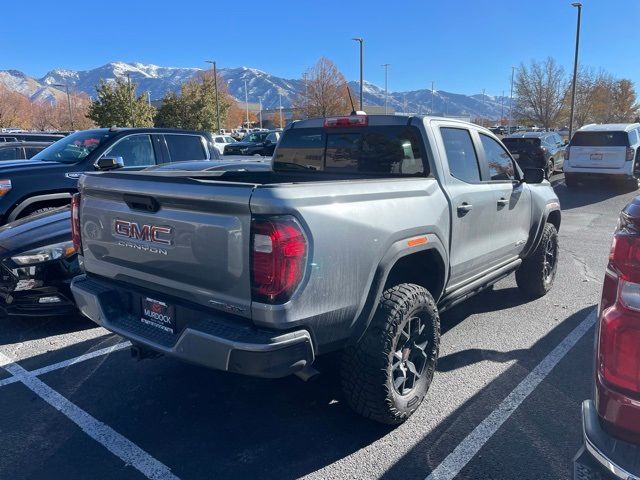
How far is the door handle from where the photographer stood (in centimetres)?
369

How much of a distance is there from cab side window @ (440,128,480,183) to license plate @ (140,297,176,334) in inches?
90.2

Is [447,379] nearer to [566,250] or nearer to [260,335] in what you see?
[260,335]

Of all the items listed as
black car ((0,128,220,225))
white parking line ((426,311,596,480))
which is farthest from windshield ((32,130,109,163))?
white parking line ((426,311,596,480))

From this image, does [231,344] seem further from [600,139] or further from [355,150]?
[600,139]

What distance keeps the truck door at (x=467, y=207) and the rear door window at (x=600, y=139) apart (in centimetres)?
1209

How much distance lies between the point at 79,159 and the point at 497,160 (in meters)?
5.53

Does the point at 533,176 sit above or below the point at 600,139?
below

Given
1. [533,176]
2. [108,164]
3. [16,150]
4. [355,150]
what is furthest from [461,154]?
[16,150]

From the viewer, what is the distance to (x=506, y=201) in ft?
14.7

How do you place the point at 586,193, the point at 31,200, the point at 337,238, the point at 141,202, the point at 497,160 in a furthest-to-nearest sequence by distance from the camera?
the point at 586,193, the point at 31,200, the point at 497,160, the point at 141,202, the point at 337,238

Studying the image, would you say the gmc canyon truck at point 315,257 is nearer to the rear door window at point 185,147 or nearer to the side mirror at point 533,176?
the side mirror at point 533,176

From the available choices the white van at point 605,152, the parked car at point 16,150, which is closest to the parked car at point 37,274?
the parked car at point 16,150

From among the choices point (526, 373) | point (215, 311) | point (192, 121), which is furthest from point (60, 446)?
point (192, 121)

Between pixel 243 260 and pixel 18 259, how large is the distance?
10.1 feet
